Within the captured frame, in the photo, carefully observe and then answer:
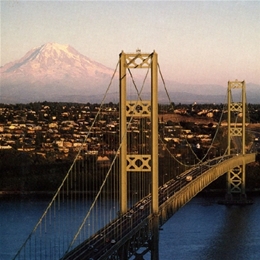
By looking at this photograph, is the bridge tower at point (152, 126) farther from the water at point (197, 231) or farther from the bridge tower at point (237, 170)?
the bridge tower at point (237, 170)

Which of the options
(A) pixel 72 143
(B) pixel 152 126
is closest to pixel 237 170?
(A) pixel 72 143

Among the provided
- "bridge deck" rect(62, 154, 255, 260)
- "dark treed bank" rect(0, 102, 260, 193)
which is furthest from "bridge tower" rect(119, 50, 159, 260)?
"dark treed bank" rect(0, 102, 260, 193)

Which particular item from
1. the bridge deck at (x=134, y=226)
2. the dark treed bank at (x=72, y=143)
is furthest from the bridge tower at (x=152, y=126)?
the dark treed bank at (x=72, y=143)

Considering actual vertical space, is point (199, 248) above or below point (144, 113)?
below

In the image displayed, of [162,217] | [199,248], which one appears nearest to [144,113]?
[162,217]

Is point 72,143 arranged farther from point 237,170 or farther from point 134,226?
point 134,226

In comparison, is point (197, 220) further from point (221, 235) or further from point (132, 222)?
point (132, 222)

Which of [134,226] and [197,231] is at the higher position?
[134,226]

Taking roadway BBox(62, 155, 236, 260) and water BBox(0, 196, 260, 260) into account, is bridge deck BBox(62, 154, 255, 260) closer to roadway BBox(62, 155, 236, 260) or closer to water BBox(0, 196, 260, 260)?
roadway BBox(62, 155, 236, 260)

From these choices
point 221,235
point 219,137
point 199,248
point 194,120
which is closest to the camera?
point 199,248
